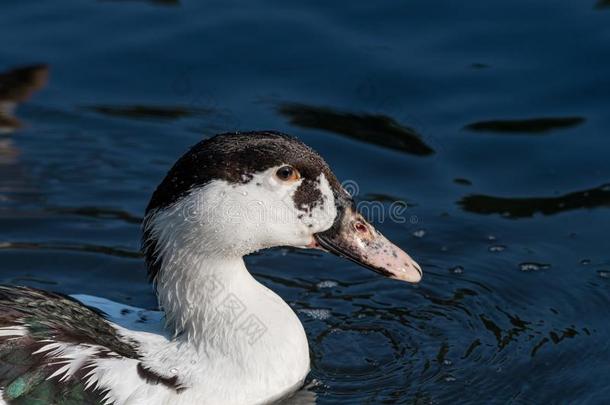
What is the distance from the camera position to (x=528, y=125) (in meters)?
11.6

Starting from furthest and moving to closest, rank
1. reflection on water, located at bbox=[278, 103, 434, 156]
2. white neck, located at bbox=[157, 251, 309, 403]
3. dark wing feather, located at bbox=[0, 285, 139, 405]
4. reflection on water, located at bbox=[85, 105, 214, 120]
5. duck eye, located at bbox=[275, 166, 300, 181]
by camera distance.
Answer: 1. reflection on water, located at bbox=[85, 105, 214, 120]
2. reflection on water, located at bbox=[278, 103, 434, 156]
3. white neck, located at bbox=[157, 251, 309, 403]
4. duck eye, located at bbox=[275, 166, 300, 181]
5. dark wing feather, located at bbox=[0, 285, 139, 405]

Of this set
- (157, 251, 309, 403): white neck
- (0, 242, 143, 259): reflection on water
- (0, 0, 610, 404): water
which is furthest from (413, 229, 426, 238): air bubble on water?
(157, 251, 309, 403): white neck

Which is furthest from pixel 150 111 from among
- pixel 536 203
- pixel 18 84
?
pixel 536 203

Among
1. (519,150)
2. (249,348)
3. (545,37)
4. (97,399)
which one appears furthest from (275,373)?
(545,37)

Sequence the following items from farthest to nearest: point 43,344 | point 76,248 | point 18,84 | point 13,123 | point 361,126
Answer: point 18,84
point 13,123
point 361,126
point 76,248
point 43,344

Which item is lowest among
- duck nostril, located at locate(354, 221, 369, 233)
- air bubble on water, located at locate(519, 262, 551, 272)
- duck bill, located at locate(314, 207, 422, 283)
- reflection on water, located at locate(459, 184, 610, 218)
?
air bubble on water, located at locate(519, 262, 551, 272)

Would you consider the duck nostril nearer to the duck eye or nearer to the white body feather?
Result: the white body feather

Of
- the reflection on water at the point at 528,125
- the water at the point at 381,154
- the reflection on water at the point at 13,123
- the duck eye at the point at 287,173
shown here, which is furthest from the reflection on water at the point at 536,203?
the reflection on water at the point at 13,123

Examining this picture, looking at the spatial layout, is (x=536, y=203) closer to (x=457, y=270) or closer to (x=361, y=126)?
(x=457, y=270)

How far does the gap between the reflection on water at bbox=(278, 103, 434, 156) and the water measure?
0.02 metres

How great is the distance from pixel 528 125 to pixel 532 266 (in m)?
2.36

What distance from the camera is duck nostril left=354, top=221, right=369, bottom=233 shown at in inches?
305

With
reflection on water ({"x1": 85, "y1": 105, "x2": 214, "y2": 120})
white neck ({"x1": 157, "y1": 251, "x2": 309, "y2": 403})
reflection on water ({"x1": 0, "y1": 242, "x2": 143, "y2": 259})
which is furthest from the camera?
reflection on water ({"x1": 85, "y1": 105, "x2": 214, "y2": 120})

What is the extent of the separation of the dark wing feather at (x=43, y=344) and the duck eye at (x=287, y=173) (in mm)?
1359
